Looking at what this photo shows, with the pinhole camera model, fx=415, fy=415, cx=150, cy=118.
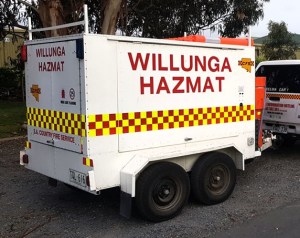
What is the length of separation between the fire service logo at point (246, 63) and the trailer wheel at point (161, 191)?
1764 millimetres

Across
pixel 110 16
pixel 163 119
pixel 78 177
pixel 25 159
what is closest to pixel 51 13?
pixel 110 16

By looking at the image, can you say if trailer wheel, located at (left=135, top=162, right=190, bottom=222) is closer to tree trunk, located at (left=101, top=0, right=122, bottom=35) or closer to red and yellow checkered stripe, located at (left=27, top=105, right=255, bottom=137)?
red and yellow checkered stripe, located at (left=27, top=105, right=255, bottom=137)

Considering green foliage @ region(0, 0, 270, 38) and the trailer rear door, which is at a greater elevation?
green foliage @ region(0, 0, 270, 38)

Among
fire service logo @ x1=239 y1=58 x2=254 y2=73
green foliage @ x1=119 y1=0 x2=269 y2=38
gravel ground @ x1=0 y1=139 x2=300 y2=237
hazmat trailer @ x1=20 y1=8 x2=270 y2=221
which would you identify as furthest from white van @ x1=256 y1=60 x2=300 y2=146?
green foliage @ x1=119 y1=0 x2=269 y2=38

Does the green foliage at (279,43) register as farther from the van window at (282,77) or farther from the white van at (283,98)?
the white van at (283,98)

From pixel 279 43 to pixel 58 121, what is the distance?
25.2 metres

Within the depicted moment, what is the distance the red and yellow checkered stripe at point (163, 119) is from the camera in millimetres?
4445

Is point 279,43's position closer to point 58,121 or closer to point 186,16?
point 186,16

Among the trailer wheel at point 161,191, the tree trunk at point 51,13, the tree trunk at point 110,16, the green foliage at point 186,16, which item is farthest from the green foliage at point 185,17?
the trailer wheel at point 161,191

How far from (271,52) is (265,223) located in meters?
24.8

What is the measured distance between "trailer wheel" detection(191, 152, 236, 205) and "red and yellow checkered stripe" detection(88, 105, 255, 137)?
0.48 meters

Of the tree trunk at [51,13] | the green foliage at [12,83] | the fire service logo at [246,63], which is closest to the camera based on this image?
the fire service logo at [246,63]

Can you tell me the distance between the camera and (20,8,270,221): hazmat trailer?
4434mm

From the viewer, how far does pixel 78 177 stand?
15.1 feet
